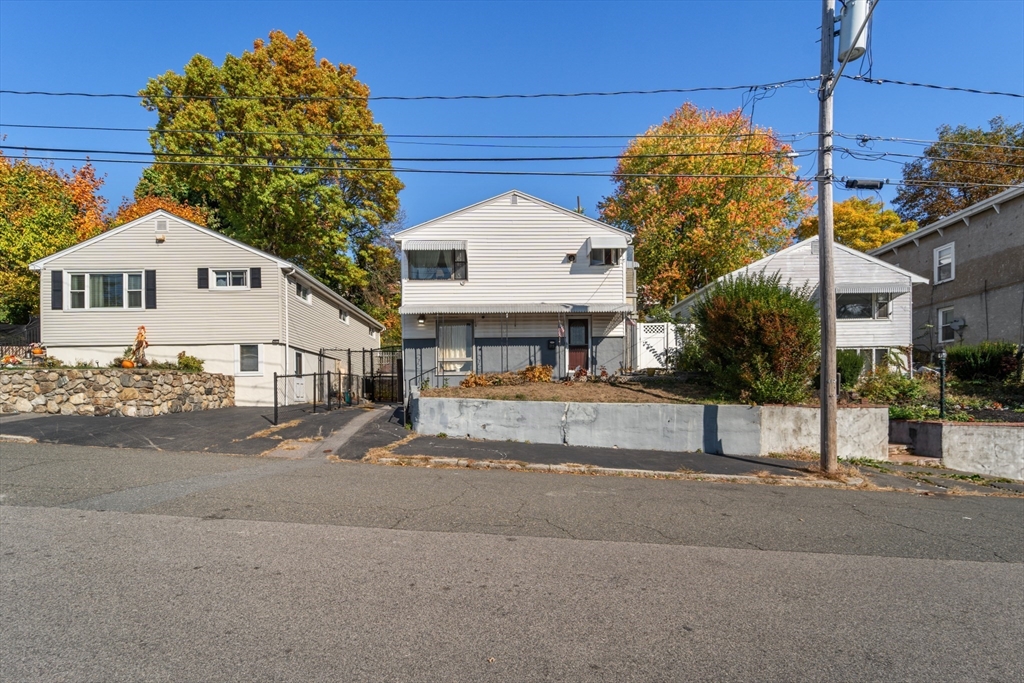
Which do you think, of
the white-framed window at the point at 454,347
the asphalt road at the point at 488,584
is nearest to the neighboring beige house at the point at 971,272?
the asphalt road at the point at 488,584

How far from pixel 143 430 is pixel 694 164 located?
2600 centimetres

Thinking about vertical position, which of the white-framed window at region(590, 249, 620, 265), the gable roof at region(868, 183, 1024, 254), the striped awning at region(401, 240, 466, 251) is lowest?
the white-framed window at region(590, 249, 620, 265)

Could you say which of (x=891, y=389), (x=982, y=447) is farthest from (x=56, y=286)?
(x=982, y=447)

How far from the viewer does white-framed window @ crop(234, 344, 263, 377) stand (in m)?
20.2

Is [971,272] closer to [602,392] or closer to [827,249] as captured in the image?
[827,249]

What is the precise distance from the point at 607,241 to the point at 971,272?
14.9 m

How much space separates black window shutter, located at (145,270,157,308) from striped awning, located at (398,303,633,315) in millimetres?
8869

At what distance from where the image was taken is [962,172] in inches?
1220

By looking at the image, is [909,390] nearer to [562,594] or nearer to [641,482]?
[641,482]

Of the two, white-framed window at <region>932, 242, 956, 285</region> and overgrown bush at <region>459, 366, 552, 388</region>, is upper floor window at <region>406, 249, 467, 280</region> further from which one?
white-framed window at <region>932, 242, 956, 285</region>

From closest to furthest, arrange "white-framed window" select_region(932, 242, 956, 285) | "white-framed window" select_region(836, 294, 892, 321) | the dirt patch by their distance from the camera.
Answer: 1. the dirt patch
2. "white-framed window" select_region(836, 294, 892, 321)
3. "white-framed window" select_region(932, 242, 956, 285)

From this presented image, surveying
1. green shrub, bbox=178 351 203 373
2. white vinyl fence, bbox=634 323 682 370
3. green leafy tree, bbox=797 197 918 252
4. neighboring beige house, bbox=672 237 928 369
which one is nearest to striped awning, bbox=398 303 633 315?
white vinyl fence, bbox=634 323 682 370

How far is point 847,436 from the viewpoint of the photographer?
1266cm

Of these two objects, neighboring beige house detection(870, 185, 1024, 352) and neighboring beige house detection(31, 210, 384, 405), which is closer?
neighboring beige house detection(31, 210, 384, 405)
